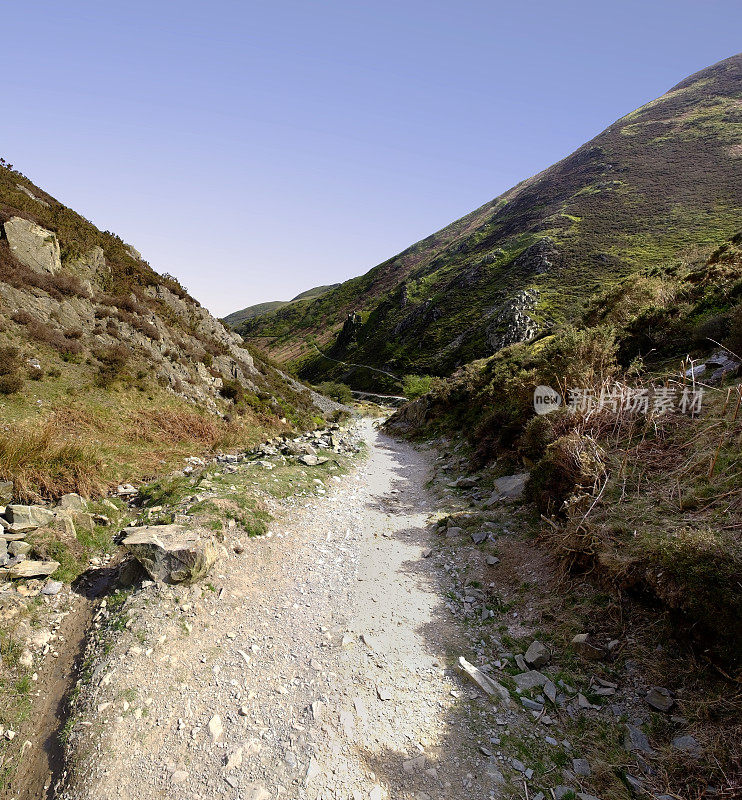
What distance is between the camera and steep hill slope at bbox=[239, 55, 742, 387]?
189 ft

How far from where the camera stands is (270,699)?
15.8 feet

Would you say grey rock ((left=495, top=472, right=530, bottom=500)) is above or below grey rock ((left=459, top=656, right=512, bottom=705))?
above

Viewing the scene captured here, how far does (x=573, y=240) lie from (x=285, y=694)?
84.9 meters

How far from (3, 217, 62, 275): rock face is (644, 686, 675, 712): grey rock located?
2501cm

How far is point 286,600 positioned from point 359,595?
4.86 ft

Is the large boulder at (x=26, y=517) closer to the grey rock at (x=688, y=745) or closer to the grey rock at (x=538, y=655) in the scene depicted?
the grey rock at (x=538, y=655)

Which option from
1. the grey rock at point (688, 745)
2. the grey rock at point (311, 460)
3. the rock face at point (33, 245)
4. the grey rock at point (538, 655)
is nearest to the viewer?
the grey rock at point (688, 745)

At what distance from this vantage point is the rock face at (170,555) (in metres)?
6.33

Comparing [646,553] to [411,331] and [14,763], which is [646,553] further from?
[411,331]

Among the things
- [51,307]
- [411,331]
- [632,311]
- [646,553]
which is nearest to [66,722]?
[646,553]

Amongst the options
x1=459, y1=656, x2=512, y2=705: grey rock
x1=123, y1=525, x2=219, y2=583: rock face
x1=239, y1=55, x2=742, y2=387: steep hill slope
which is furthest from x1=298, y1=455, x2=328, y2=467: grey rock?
x1=239, y1=55, x2=742, y2=387: steep hill slope

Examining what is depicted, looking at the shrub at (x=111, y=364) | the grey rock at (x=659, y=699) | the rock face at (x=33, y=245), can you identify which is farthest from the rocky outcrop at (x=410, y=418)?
the rock face at (x=33, y=245)

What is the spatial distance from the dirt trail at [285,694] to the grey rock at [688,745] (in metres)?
1.98

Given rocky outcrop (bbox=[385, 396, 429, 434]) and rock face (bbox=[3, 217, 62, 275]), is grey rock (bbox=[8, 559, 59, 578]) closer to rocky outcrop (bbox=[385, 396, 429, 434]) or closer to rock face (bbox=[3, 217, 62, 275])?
rock face (bbox=[3, 217, 62, 275])
